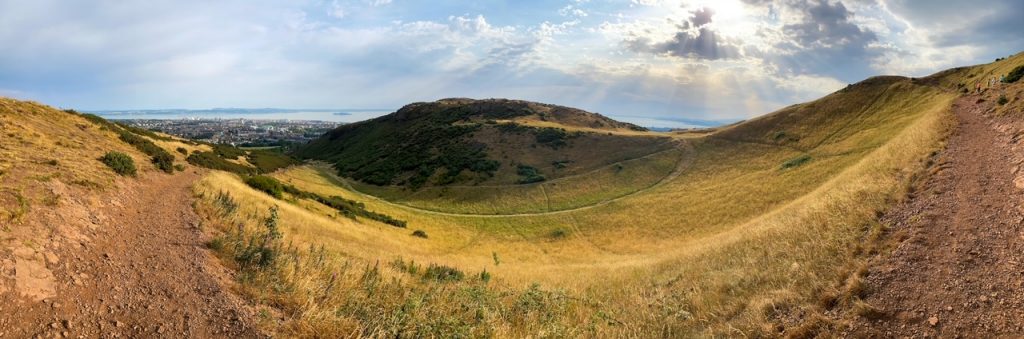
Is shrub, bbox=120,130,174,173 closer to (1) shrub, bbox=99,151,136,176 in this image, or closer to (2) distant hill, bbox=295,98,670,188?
(1) shrub, bbox=99,151,136,176

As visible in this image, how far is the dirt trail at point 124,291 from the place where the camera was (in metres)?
5.14

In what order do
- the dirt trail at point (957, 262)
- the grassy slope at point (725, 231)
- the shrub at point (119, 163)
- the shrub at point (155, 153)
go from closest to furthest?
the dirt trail at point (957, 262)
the grassy slope at point (725, 231)
the shrub at point (119, 163)
the shrub at point (155, 153)

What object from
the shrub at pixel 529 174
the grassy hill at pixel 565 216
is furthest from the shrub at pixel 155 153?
the shrub at pixel 529 174

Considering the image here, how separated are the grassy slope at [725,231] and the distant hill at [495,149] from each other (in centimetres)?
1265

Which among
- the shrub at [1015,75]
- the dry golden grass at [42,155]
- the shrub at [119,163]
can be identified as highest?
the shrub at [1015,75]

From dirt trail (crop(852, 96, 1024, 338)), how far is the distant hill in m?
46.5

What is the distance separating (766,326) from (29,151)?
22.3m

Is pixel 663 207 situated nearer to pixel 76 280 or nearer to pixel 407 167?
pixel 76 280

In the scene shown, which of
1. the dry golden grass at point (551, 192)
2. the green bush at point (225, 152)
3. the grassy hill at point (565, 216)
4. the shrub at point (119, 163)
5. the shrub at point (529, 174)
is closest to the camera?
the grassy hill at point (565, 216)

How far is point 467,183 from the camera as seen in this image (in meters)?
60.2

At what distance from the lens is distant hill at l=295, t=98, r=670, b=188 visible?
61.8 metres

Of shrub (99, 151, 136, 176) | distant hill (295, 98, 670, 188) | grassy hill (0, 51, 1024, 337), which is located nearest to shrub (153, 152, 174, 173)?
grassy hill (0, 51, 1024, 337)

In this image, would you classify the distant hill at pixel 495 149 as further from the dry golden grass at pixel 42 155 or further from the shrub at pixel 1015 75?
the dry golden grass at pixel 42 155

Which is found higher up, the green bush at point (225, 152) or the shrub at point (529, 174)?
the green bush at point (225, 152)
